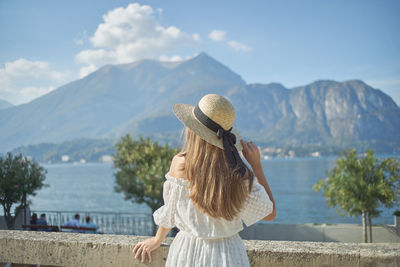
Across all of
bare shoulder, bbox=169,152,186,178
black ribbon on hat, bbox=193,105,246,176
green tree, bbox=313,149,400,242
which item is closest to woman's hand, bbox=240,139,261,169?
black ribbon on hat, bbox=193,105,246,176

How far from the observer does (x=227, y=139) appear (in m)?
2.07

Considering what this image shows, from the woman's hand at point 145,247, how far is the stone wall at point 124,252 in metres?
0.07

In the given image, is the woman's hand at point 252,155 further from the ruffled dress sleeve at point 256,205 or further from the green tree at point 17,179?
the green tree at point 17,179

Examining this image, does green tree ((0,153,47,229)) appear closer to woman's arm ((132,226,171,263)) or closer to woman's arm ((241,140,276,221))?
woman's arm ((132,226,171,263))

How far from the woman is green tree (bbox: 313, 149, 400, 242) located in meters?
18.4

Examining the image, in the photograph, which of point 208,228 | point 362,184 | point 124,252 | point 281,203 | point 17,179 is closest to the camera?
point 208,228

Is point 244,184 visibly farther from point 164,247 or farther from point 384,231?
point 384,231

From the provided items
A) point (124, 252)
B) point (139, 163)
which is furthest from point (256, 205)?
point (139, 163)

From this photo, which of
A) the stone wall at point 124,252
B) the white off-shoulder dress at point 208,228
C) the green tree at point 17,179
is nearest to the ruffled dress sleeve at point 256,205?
the white off-shoulder dress at point 208,228

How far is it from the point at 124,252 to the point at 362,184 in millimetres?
19564

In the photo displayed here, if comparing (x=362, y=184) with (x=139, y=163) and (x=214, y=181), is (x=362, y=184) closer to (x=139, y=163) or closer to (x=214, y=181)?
(x=139, y=163)

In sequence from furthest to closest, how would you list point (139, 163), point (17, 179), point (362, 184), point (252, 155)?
point (139, 163) → point (17, 179) → point (362, 184) → point (252, 155)

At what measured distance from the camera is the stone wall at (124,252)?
98.8 inches

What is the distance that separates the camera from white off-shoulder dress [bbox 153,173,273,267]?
82.8 inches
